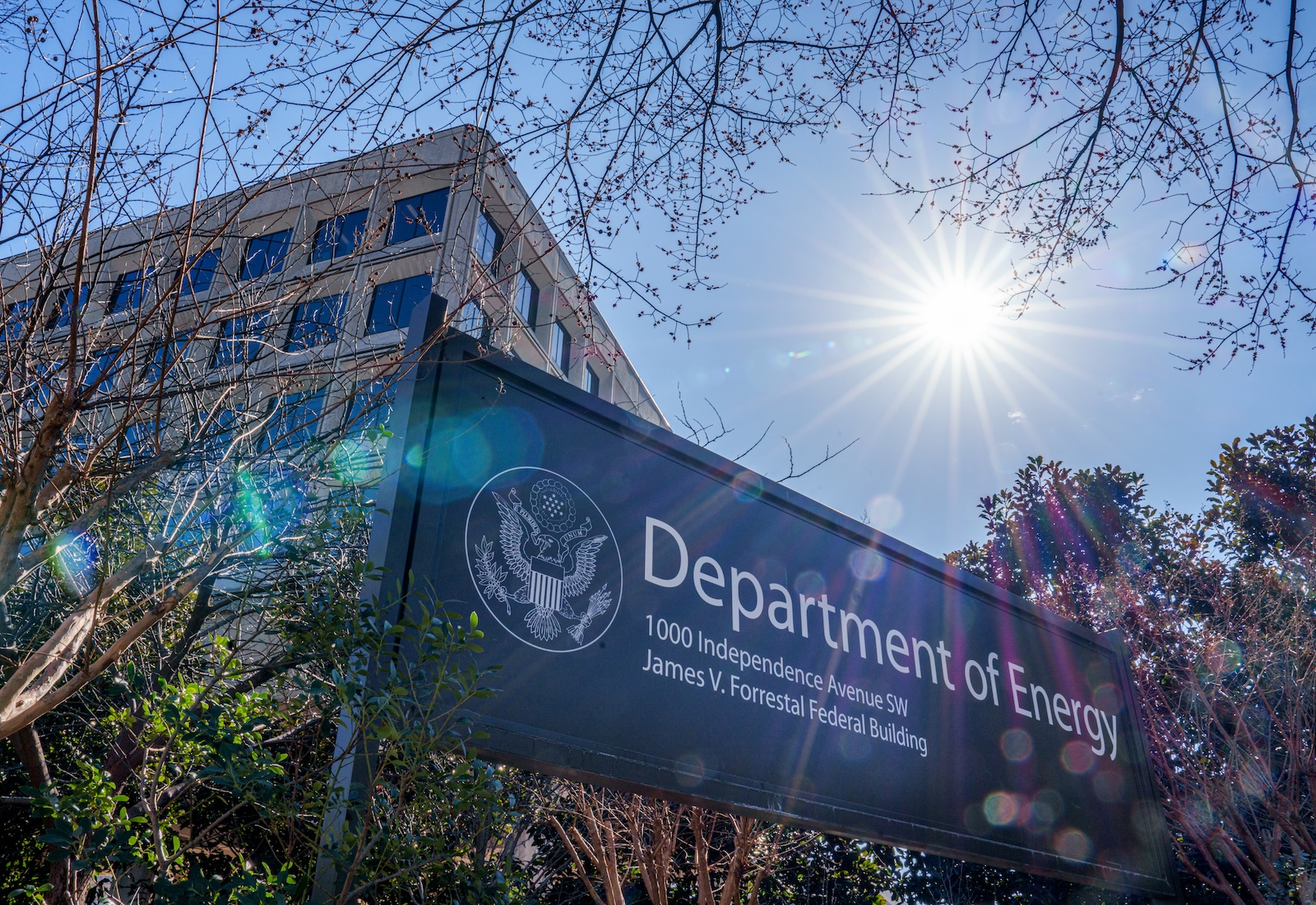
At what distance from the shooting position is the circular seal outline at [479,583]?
2.75 metres

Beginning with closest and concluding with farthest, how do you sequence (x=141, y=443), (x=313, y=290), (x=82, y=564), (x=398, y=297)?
(x=141, y=443), (x=313, y=290), (x=82, y=564), (x=398, y=297)

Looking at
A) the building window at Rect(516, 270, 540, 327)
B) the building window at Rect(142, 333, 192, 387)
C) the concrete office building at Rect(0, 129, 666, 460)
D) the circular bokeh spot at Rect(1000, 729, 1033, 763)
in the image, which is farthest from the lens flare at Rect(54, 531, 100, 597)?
the building window at Rect(516, 270, 540, 327)

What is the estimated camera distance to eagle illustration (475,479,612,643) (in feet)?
9.22

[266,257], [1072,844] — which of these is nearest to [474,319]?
[266,257]

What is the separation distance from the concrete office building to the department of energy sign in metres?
0.51

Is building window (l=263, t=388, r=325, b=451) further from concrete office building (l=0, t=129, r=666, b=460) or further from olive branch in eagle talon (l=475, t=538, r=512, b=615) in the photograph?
olive branch in eagle talon (l=475, t=538, r=512, b=615)

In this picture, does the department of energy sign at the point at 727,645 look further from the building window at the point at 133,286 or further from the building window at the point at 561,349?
the building window at the point at 561,349

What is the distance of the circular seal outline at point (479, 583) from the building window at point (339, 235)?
5.42ft

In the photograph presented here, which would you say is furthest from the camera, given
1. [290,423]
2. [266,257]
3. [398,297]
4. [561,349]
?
[561,349]

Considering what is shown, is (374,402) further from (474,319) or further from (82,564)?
(82,564)

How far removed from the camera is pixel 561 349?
23750mm

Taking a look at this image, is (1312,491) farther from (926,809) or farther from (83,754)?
(83,754)

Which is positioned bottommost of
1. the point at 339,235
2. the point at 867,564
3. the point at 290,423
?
the point at 867,564

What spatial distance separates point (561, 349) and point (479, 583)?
2134cm
